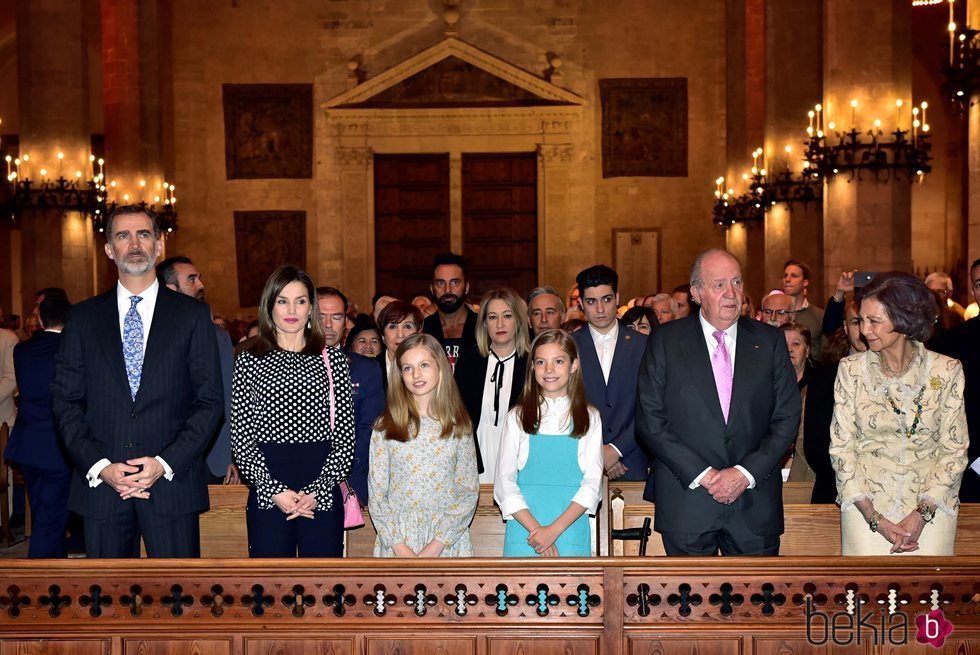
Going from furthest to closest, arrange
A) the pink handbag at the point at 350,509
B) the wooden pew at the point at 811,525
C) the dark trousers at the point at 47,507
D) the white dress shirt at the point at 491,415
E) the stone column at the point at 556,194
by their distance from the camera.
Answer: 1. the stone column at the point at 556,194
2. the dark trousers at the point at 47,507
3. the white dress shirt at the point at 491,415
4. the wooden pew at the point at 811,525
5. the pink handbag at the point at 350,509

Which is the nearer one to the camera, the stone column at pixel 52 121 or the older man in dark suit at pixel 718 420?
the older man in dark suit at pixel 718 420

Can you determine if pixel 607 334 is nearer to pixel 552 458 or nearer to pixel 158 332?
pixel 552 458

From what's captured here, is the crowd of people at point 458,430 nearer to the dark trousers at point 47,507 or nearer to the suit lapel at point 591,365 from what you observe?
the suit lapel at point 591,365

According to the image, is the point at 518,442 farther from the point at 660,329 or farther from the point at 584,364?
the point at 584,364

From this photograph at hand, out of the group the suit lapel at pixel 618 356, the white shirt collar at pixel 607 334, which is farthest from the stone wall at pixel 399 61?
the suit lapel at pixel 618 356

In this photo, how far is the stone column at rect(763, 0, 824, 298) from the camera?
1797 cm

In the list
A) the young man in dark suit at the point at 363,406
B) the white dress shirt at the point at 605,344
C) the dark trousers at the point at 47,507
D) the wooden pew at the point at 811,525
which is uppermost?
the white dress shirt at the point at 605,344

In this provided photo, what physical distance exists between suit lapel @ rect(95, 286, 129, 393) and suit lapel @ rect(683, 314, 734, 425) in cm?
260

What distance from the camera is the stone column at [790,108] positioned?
59.0 ft

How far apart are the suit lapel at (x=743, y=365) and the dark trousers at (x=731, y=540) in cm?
46

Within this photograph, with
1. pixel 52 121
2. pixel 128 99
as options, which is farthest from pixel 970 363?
pixel 128 99

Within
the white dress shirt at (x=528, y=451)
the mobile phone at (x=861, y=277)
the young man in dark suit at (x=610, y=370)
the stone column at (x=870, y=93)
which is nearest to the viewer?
the white dress shirt at (x=528, y=451)

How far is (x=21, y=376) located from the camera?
7.78 meters

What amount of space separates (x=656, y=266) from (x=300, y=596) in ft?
64.8
